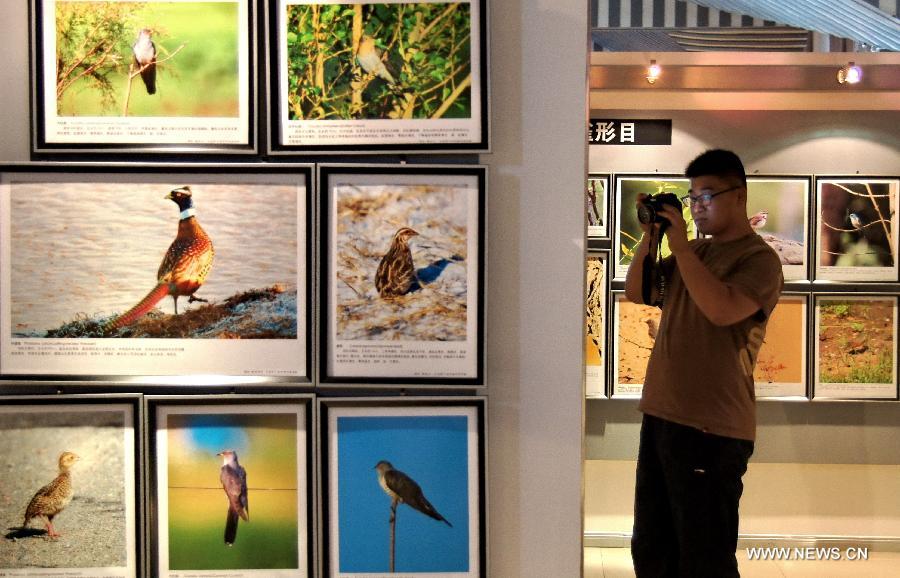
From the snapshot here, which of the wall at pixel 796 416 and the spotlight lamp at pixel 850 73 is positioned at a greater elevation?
the spotlight lamp at pixel 850 73

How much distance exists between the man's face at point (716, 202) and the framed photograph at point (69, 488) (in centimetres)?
160

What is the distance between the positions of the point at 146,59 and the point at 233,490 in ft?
3.18

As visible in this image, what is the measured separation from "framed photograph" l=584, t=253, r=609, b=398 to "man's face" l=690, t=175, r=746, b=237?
1684 mm

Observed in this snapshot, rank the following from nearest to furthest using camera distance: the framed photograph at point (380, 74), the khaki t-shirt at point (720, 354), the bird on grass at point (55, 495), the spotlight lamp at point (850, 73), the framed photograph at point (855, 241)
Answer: the framed photograph at point (380, 74) < the bird on grass at point (55, 495) < the khaki t-shirt at point (720, 354) < the spotlight lamp at point (850, 73) < the framed photograph at point (855, 241)

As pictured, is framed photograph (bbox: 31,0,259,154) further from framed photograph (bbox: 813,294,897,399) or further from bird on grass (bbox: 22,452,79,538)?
framed photograph (bbox: 813,294,897,399)

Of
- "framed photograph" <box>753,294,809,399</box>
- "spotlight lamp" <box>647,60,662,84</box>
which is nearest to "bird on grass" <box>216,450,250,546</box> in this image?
"spotlight lamp" <box>647,60,662,84</box>

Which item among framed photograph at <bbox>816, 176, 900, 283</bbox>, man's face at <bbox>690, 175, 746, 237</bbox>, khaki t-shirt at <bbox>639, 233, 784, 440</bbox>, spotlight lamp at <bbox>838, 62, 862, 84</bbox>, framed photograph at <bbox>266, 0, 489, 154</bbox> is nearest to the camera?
framed photograph at <bbox>266, 0, 489, 154</bbox>

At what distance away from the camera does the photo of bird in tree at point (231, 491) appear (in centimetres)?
172

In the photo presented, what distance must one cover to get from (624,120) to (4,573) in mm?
3321

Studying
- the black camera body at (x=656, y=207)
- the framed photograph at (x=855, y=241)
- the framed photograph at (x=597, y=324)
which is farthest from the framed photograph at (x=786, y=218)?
the black camera body at (x=656, y=207)

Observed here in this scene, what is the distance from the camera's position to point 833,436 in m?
4.06

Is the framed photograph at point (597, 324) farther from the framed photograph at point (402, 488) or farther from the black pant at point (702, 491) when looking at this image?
the framed photograph at point (402, 488)

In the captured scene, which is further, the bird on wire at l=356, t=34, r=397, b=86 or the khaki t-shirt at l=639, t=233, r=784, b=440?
the khaki t-shirt at l=639, t=233, r=784, b=440

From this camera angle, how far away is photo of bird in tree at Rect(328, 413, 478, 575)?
1702 mm
